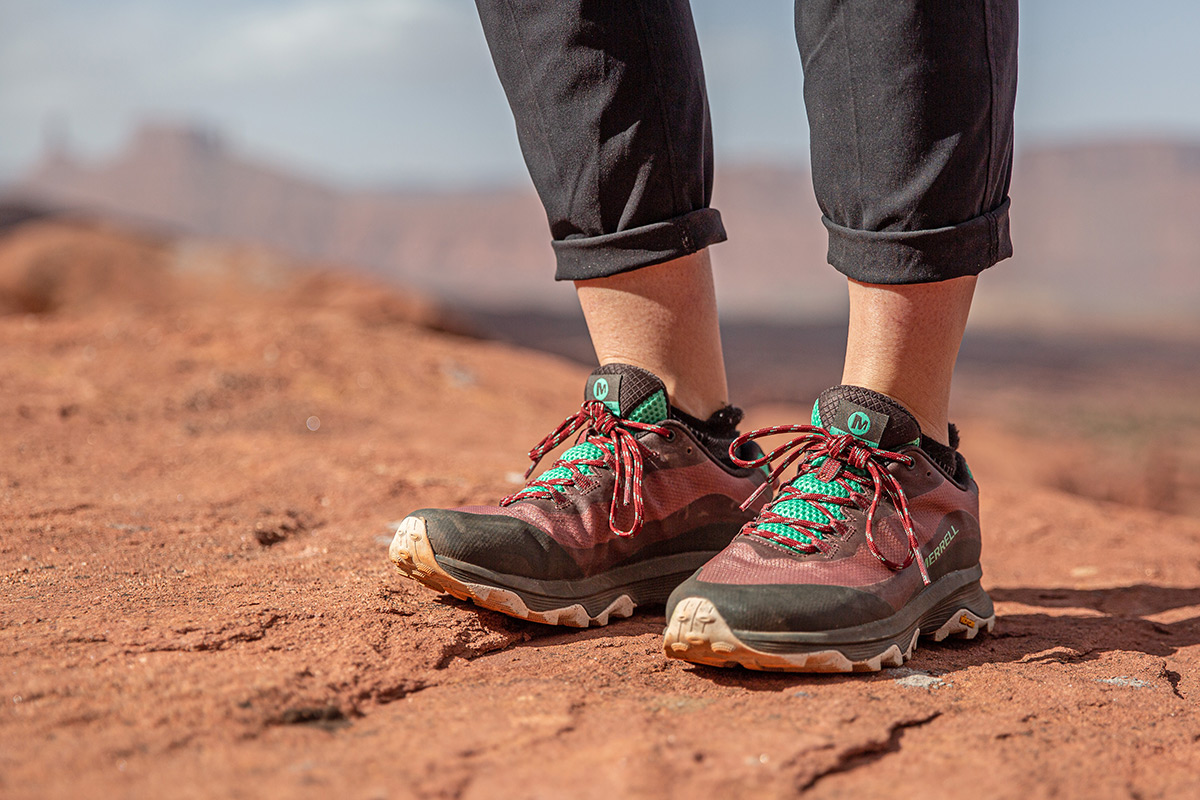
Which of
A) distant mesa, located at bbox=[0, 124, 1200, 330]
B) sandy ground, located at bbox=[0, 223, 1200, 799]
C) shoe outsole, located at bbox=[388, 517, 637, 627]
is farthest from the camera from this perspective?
distant mesa, located at bbox=[0, 124, 1200, 330]

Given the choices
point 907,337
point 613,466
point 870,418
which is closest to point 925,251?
point 907,337

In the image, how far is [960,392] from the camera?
17.5 metres

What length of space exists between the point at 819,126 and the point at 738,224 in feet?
273

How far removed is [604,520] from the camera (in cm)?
132

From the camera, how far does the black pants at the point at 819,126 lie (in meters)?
1.12

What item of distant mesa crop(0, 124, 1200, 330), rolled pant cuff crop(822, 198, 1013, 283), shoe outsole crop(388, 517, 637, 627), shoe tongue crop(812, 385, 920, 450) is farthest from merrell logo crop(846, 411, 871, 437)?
distant mesa crop(0, 124, 1200, 330)

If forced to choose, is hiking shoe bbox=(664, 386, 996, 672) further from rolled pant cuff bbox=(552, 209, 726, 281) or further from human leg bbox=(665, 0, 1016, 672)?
rolled pant cuff bbox=(552, 209, 726, 281)

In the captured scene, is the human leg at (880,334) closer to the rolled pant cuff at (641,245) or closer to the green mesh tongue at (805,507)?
the green mesh tongue at (805,507)

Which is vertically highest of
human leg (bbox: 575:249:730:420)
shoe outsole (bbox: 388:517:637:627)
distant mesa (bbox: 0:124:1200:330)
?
human leg (bbox: 575:249:730:420)

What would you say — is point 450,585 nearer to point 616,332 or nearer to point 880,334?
point 616,332

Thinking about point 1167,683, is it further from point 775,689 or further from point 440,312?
point 440,312

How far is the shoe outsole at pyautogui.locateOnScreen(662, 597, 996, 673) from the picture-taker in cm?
107

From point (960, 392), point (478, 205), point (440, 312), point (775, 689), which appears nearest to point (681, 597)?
point (775, 689)

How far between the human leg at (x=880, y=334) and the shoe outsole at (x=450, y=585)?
0.67 feet
